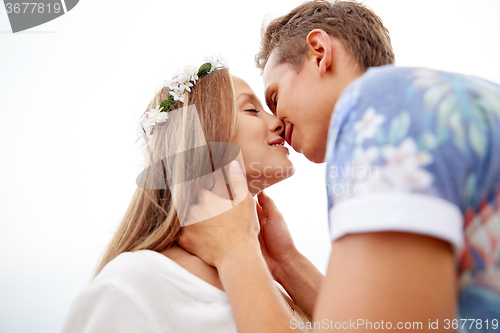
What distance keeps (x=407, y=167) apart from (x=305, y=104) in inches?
46.6

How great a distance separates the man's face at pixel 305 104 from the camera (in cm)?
167

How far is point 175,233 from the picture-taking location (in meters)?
1.55

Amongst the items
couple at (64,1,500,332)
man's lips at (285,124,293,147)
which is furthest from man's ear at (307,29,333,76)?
man's lips at (285,124,293,147)

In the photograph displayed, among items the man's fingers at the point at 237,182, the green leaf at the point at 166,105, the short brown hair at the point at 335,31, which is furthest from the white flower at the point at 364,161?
the green leaf at the point at 166,105

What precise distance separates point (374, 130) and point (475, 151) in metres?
0.16

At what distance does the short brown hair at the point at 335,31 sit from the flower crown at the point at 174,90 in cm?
38

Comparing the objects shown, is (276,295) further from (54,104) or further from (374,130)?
(54,104)

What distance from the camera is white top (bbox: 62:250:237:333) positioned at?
1.18 metres

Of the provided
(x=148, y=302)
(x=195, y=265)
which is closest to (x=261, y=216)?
(x=195, y=265)

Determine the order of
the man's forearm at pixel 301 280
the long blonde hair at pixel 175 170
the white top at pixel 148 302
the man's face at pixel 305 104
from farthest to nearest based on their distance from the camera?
the man's forearm at pixel 301 280, the man's face at pixel 305 104, the long blonde hair at pixel 175 170, the white top at pixel 148 302

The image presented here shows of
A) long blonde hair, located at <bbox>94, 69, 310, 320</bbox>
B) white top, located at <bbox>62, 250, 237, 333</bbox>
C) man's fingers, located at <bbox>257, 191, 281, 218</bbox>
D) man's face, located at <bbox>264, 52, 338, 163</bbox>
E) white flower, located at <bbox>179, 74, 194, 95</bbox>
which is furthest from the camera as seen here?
man's fingers, located at <bbox>257, 191, 281, 218</bbox>

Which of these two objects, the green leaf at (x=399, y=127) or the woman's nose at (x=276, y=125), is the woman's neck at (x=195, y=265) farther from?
the green leaf at (x=399, y=127)

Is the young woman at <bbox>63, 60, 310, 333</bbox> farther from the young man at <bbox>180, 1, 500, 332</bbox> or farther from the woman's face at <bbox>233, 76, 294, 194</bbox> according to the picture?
the young man at <bbox>180, 1, 500, 332</bbox>

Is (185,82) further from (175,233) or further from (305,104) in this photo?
(175,233)
